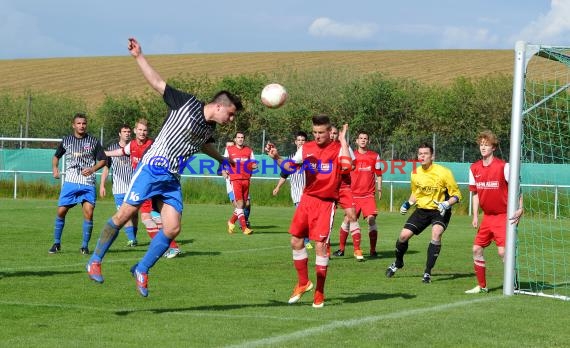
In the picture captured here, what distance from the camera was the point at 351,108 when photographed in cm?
5169

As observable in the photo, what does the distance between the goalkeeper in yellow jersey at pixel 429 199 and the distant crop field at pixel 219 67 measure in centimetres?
5111

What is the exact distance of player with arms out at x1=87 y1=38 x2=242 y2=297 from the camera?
9.37 meters

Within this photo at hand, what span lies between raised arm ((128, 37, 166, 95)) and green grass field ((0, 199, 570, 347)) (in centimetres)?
216

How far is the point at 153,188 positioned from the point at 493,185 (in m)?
4.47

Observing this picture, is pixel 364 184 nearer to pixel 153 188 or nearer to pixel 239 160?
pixel 239 160

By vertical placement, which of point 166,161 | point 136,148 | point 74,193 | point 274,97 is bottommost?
point 74,193

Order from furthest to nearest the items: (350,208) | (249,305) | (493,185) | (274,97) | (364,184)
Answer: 1. (364,184)
2. (350,208)
3. (493,185)
4. (274,97)
5. (249,305)

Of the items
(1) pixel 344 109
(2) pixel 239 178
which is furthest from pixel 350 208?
(1) pixel 344 109

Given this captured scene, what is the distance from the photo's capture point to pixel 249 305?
9.90m

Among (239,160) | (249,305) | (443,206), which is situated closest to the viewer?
(249,305)

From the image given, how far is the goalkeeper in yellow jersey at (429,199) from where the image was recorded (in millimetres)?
12930

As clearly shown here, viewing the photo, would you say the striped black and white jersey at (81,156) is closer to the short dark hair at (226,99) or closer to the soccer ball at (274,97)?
the soccer ball at (274,97)

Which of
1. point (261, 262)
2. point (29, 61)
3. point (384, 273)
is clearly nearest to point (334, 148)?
point (384, 273)

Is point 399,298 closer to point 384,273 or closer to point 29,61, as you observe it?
point 384,273
